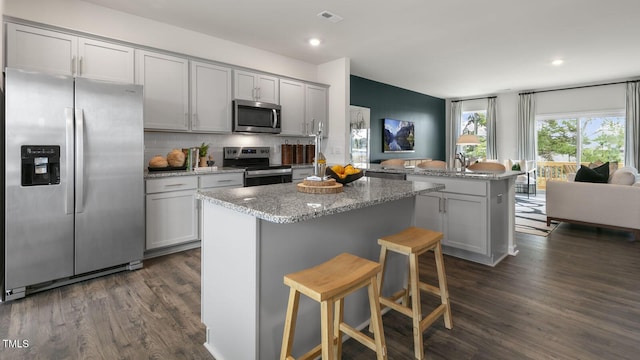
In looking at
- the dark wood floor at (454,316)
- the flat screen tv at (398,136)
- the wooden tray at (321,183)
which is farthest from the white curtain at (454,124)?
the wooden tray at (321,183)

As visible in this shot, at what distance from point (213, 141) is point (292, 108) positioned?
126cm

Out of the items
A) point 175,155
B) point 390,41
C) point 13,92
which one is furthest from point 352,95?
point 13,92

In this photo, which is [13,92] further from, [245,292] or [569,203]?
[569,203]

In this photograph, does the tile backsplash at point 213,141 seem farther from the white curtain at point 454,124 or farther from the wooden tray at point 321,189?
the white curtain at point 454,124

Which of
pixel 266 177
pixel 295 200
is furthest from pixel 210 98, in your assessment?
pixel 295 200

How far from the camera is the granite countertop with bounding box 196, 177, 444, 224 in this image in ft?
4.41

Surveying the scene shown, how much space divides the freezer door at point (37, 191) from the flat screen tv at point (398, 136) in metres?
5.55

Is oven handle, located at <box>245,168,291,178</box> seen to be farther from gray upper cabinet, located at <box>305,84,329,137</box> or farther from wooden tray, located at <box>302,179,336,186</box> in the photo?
wooden tray, located at <box>302,179,336,186</box>

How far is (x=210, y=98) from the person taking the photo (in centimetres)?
395

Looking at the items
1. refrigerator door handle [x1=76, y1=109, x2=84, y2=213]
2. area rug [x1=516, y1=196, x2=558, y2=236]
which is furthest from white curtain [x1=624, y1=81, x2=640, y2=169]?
refrigerator door handle [x1=76, y1=109, x2=84, y2=213]

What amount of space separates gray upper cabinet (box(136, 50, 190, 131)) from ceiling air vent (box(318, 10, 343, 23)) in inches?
63.7

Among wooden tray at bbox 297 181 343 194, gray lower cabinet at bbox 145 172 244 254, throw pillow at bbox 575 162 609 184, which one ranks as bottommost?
gray lower cabinet at bbox 145 172 244 254

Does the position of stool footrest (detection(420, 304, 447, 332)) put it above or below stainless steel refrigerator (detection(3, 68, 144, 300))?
below

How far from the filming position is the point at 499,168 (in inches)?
154
